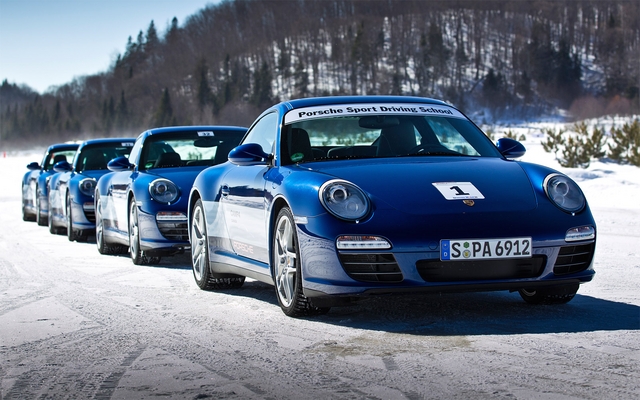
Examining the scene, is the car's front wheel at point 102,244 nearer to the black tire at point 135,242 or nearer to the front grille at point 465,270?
the black tire at point 135,242

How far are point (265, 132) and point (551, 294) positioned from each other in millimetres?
2503

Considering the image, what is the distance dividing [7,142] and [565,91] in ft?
324

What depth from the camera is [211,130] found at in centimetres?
1084

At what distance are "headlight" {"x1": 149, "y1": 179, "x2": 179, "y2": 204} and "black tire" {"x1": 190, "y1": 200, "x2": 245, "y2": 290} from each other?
5.61 feet

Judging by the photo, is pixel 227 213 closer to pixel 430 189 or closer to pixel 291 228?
pixel 291 228

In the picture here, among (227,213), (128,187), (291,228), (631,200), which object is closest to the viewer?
(291,228)

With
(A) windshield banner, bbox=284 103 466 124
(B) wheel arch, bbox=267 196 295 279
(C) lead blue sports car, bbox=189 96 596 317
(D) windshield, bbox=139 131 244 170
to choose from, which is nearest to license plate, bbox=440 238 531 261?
(C) lead blue sports car, bbox=189 96 596 317

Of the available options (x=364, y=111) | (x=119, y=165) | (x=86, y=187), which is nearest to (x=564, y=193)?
(x=364, y=111)

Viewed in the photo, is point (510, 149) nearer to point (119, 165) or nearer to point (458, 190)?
point (458, 190)

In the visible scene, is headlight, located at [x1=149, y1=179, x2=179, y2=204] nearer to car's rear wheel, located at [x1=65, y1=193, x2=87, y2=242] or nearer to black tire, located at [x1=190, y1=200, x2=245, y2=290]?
black tire, located at [x1=190, y1=200, x2=245, y2=290]

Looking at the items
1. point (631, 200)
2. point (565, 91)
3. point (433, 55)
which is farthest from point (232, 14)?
point (631, 200)

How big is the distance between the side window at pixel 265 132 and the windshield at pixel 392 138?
23 centimetres

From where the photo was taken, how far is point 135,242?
10.1 m

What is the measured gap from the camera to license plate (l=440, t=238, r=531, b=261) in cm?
525
